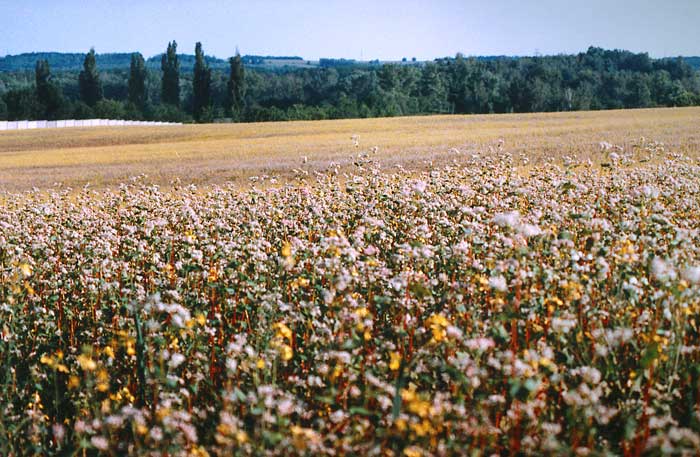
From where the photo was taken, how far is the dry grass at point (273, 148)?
89.7 feet

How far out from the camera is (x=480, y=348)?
4449 mm

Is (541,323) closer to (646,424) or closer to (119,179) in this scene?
(646,424)

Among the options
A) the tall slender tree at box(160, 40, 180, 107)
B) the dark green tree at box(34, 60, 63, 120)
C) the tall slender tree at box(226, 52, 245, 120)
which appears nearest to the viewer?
the tall slender tree at box(226, 52, 245, 120)

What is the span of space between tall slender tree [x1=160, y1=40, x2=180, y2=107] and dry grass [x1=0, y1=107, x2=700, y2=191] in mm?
66102

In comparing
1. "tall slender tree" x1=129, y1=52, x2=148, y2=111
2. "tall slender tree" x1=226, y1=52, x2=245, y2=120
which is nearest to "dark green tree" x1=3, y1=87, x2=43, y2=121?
"tall slender tree" x1=129, y1=52, x2=148, y2=111

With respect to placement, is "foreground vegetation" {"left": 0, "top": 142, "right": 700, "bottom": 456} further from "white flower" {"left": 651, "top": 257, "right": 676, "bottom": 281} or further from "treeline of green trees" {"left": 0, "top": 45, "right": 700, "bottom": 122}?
"treeline of green trees" {"left": 0, "top": 45, "right": 700, "bottom": 122}

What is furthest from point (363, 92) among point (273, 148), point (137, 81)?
point (273, 148)

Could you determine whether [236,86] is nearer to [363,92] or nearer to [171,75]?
[171,75]

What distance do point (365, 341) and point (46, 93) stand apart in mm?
111624

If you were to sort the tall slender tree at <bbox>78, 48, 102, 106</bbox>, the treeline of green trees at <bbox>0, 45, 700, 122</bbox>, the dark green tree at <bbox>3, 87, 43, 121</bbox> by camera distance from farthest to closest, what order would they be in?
the tall slender tree at <bbox>78, 48, 102, 106</bbox> → the dark green tree at <bbox>3, 87, 43, 121</bbox> → the treeline of green trees at <bbox>0, 45, 700, 122</bbox>

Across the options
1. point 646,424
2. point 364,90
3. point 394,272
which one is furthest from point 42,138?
point 364,90

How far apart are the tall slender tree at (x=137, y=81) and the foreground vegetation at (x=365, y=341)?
407ft

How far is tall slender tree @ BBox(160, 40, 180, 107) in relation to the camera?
409 ft

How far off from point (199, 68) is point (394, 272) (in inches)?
4106
